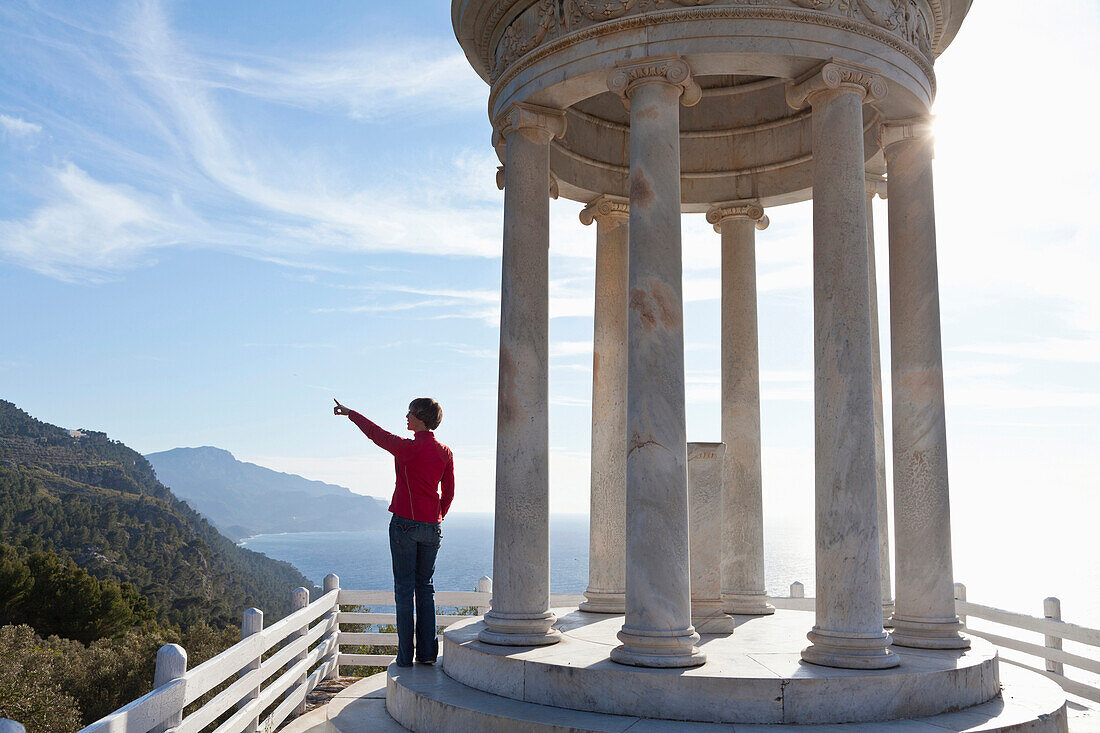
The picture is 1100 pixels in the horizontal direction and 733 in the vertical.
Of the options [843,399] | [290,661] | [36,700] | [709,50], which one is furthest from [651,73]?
[36,700]

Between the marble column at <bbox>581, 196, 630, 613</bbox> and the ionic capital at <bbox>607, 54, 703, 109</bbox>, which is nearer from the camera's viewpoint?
the ionic capital at <bbox>607, 54, 703, 109</bbox>

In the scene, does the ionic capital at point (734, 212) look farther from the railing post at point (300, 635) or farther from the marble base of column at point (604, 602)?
the railing post at point (300, 635)

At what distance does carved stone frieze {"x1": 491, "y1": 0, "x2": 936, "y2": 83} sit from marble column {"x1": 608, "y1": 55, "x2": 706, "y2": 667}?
→ 144 cm

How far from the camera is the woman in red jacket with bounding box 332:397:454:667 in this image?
18453 millimetres

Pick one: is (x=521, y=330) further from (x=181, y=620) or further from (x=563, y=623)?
(x=181, y=620)

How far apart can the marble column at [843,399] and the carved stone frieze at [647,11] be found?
1437 mm

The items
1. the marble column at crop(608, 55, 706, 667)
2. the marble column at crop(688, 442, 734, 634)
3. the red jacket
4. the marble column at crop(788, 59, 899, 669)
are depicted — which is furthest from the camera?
the marble column at crop(688, 442, 734, 634)

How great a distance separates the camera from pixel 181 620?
5561 inches

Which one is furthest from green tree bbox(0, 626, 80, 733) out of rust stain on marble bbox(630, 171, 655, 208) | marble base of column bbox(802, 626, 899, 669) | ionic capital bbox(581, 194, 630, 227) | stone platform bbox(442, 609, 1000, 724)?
ionic capital bbox(581, 194, 630, 227)

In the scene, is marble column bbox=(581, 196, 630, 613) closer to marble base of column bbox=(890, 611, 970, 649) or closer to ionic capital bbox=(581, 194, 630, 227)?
ionic capital bbox=(581, 194, 630, 227)

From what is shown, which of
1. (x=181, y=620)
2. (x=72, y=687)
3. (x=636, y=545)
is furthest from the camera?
(x=181, y=620)

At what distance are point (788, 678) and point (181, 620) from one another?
147 m

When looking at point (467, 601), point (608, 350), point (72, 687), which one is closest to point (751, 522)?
point (608, 350)

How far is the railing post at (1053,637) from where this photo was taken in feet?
83.0
